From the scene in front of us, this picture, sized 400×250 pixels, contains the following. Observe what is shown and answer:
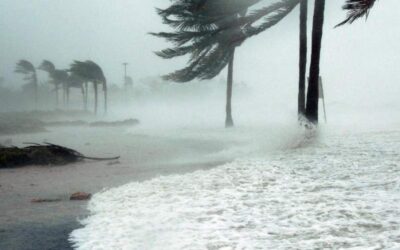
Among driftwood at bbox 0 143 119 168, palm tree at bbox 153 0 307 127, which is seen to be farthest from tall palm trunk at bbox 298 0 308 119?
driftwood at bbox 0 143 119 168

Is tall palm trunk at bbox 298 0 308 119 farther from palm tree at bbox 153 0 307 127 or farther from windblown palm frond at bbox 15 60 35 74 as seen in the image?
windblown palm frond at bbox 15 60 35 74

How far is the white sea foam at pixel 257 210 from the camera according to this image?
3885mm

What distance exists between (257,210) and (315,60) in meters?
9.07

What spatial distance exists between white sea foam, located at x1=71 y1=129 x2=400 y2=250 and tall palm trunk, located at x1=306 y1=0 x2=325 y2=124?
203 inches

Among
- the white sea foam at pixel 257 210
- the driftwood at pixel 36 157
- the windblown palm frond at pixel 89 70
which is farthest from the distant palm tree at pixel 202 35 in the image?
the windblown palm frond at pixel 89 70

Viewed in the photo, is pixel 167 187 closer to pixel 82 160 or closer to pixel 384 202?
pixel 384 202

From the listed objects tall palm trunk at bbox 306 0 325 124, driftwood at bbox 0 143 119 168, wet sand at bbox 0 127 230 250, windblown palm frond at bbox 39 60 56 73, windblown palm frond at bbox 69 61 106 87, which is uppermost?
windblown palm frond at bbox 39 60 56 73

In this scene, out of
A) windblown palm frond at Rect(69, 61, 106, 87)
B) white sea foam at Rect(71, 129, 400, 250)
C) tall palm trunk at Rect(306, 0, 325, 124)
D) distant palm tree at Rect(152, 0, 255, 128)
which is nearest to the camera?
white sea foam at Rect(71, 129, 400, 250)

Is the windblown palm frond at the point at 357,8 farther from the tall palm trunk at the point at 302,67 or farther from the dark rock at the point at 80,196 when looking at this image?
the dark rock at the point at 80,196

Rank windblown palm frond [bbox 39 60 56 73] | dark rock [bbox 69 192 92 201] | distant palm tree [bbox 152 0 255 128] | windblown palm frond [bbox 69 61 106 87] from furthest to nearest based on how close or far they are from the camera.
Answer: windblown palm frond [bbox 39 60 56 73]
windblown palm frond [bbox 69 61 106 87]
distant palm tree [bbox 152 0 255 128]
dark rock [bbox 69 192 92 201]

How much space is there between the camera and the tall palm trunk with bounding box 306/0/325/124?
13008 mm

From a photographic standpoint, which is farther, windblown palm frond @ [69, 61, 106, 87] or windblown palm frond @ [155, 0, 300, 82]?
windblown palm frond @ [69, 61, 106, 87]

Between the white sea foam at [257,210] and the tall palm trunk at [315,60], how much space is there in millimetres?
5163

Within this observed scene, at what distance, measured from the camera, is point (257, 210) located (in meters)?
4.92
